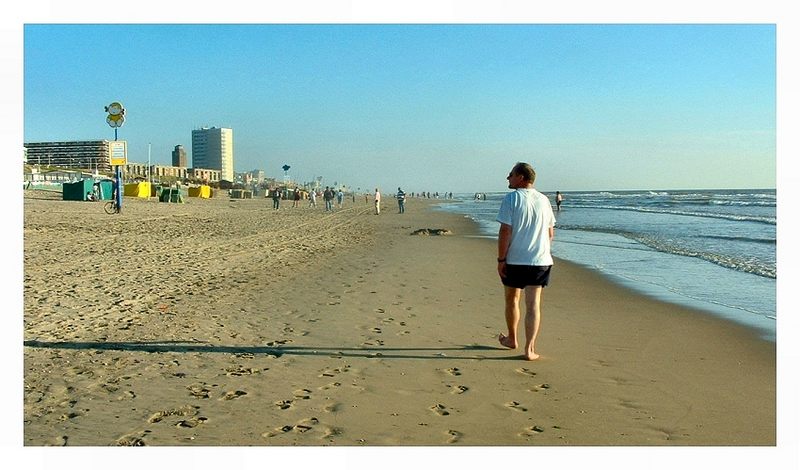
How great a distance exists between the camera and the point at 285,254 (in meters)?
13.6

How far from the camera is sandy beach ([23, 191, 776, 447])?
12.2 ft

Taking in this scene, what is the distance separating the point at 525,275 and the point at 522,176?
834 mm

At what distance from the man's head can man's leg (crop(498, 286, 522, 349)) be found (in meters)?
0.87

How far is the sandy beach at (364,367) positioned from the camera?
3719 millimetres

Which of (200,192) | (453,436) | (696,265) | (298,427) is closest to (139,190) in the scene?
(200,192)

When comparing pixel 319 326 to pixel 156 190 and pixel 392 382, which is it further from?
pixel 156 190

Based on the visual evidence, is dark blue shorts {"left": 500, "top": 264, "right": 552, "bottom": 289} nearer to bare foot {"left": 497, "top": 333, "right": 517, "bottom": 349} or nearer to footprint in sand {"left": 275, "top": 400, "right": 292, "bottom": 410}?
bare foot {"left": 497, "top": 333, "right": 517, "bottom": 349}

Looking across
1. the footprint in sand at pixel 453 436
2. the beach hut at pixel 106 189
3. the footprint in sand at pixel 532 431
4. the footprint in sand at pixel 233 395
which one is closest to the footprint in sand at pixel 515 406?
the footprint in sand at pixel 532 431

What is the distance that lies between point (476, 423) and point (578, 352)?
2.19m

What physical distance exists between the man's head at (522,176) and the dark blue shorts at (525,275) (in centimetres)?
69

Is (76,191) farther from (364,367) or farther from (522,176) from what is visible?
(522,176)

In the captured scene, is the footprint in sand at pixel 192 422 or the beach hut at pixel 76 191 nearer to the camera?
the footprint in sand at pixel 192 422

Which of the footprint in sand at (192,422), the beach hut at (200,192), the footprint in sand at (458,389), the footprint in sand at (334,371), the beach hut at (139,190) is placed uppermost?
the beach hut at (200,192)

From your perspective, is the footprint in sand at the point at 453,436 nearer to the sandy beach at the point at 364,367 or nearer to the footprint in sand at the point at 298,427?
the sandy beach at the point at 364,367
